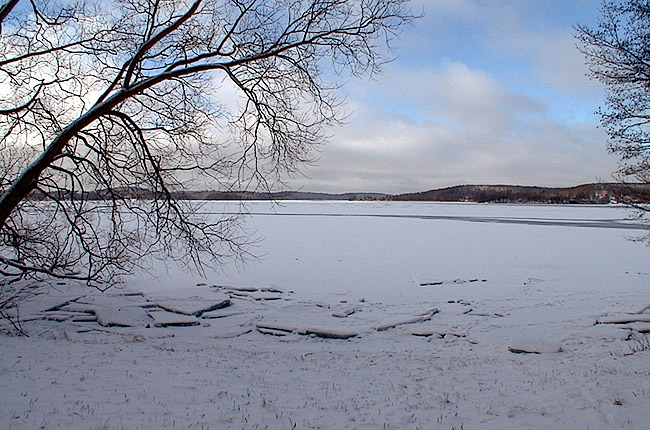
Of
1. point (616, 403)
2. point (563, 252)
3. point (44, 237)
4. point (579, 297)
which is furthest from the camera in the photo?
point (563, 252)

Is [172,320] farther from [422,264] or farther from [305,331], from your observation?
[422,264]

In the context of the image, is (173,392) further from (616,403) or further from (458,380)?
(616,403)

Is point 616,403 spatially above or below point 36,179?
below

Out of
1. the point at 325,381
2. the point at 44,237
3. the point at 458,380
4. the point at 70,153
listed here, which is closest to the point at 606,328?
the point at 458,380

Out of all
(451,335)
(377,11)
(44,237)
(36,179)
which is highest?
(377,11)

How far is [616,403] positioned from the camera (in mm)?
5434

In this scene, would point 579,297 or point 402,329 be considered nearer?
point 402,329

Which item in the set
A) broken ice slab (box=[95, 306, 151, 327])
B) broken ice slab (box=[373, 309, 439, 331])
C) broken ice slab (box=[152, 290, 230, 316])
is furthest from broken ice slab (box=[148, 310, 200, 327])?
broken ice slab (box=[373, 309, 439, 331])

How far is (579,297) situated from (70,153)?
1377cm

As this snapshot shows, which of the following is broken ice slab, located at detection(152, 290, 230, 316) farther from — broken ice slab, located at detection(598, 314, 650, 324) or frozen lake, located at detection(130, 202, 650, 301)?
broken ice slab, located at detection(598, 314, 650, 324)

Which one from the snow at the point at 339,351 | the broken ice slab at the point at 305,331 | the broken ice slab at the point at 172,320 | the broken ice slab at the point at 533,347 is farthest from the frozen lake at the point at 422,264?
the broken ice slab at the point at 533,347

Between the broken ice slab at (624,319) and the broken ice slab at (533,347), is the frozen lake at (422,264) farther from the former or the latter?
the broken ice slab at (533,347)

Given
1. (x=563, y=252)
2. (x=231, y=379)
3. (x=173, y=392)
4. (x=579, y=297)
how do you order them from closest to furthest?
1. (x=173, y=392)
2. (x=231, y=379)
3. (x=579, y=297)
4. (x=563, y=252)

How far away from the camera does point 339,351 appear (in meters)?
8.71
